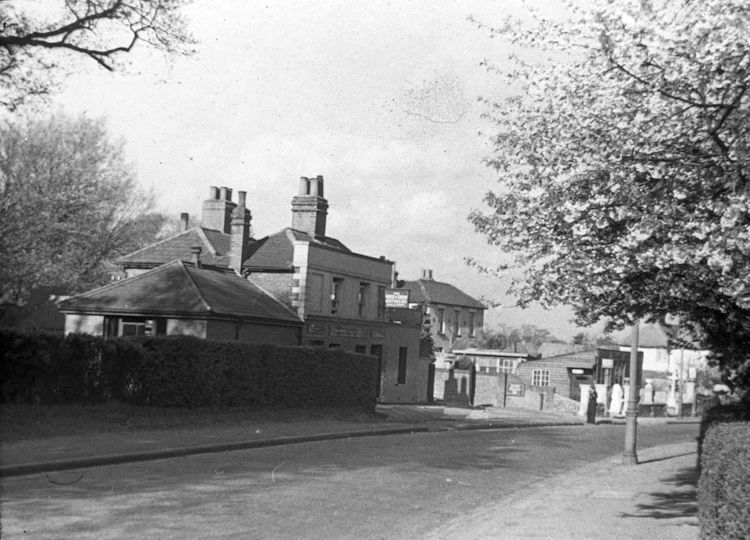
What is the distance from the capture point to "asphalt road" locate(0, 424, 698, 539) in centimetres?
977

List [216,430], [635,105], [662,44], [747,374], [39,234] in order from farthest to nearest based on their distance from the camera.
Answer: [39,234] < [216,430] < [747,374] < [635,105] < [662,44]

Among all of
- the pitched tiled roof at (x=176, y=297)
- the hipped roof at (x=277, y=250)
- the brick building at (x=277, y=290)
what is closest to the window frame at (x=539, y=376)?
the brick building at (x=277, y=290)

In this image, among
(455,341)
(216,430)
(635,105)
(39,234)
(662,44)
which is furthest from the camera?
(455,341)

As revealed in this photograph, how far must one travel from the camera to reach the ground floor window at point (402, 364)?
50312mm

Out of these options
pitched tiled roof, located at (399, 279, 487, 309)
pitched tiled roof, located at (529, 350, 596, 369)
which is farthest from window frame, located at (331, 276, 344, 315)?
pitched tiled roof, located at (399, 279, 487, 309)


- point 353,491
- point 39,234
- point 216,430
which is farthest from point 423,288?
point 353,491

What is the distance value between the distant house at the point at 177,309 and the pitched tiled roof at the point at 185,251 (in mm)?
4420

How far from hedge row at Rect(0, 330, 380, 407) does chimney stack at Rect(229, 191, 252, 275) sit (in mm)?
11754

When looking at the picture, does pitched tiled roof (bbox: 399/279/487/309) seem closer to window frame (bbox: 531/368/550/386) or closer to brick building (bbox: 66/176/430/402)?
window frame (bbox: 531/368/550/386)

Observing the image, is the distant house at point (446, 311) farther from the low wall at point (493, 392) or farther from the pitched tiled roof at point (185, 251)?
the pitched tiled roof at point (185, 251)

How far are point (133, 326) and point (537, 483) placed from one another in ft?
76.7

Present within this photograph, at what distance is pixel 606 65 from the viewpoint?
30.4 feet

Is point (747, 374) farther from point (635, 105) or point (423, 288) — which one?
point (423, 288)

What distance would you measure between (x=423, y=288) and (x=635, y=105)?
3468 inches
